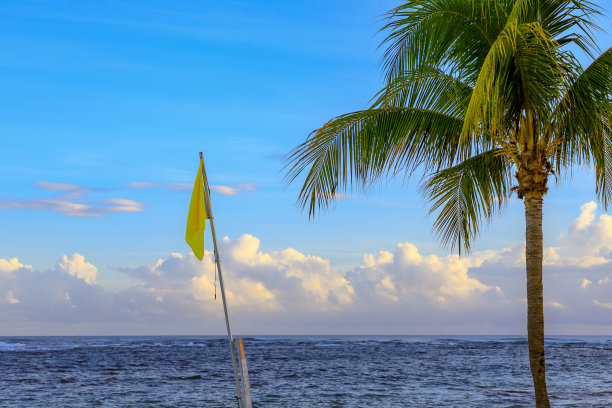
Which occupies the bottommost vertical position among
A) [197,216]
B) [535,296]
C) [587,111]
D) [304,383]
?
[304,383]

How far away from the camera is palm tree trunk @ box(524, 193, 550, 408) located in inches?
345

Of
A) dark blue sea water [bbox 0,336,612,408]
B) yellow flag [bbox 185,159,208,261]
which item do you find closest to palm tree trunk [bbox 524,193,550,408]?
yellow flag [bbox 185,159,208,261]

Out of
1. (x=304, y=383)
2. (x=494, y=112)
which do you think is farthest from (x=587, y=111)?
(x=304, y=383)

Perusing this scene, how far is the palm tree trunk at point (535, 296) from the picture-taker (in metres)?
8.77

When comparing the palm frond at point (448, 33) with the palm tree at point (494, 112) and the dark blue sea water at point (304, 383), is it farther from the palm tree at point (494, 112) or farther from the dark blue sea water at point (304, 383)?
the dark blue sea water at point (304, 383)

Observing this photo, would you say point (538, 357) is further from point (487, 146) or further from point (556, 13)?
point (556, 13)

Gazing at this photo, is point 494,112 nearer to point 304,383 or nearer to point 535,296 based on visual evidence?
point 535,296

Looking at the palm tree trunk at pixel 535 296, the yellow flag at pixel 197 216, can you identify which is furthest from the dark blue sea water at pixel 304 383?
the yellow flag at pixel 197 216

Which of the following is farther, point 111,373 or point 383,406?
point 111,373

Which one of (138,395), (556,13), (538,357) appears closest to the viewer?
(538,357)

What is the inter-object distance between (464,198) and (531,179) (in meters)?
2.89

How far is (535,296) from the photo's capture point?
885 cm

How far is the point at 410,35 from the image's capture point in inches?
395

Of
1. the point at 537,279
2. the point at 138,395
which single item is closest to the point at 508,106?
the point at 537,279
